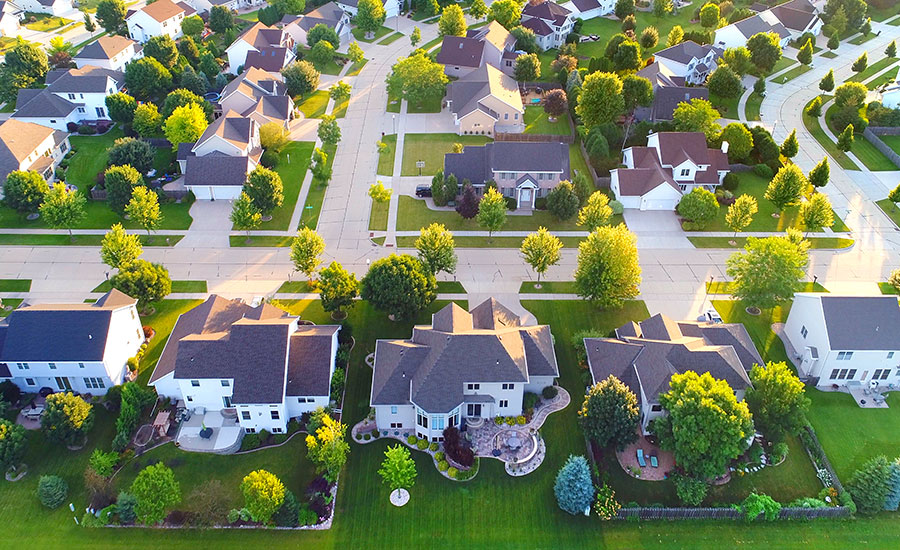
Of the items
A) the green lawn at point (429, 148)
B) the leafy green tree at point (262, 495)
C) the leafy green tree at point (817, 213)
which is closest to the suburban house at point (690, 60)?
the green lawn at point (429, 148)

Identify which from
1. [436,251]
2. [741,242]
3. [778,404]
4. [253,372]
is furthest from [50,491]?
[741,242]

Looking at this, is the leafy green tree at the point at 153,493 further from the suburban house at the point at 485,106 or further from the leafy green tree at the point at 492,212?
the suburban house at the point at 485,106

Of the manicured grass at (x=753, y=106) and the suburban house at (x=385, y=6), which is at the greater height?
the suburban house at (x=385, y=6)

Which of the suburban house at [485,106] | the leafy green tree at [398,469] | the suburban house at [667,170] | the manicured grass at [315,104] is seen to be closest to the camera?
the leafy green tree at [398,469]

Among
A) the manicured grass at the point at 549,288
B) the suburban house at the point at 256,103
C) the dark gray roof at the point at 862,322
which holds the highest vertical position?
the dark gray roof at the point at 862,322

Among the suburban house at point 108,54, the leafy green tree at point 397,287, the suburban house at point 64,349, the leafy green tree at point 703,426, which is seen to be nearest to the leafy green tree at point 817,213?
the leafy green tree at point 703,426

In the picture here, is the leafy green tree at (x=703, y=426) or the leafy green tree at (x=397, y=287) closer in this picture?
the leafy green tree at (x=703, y=426)

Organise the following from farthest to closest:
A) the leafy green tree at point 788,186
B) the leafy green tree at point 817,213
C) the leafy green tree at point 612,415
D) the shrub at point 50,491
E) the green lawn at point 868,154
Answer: the green lawn at point 868,154
the leafy green tree at point 788,186
the leafy green tree at point 817,213
the leafy green tree at point 612,415
the shrub at point 50,491

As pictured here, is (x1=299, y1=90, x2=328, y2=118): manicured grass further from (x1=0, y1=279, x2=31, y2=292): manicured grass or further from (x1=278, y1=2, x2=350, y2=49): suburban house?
(x1=0, y1=279, x2=31, y2=292): manicured grass
